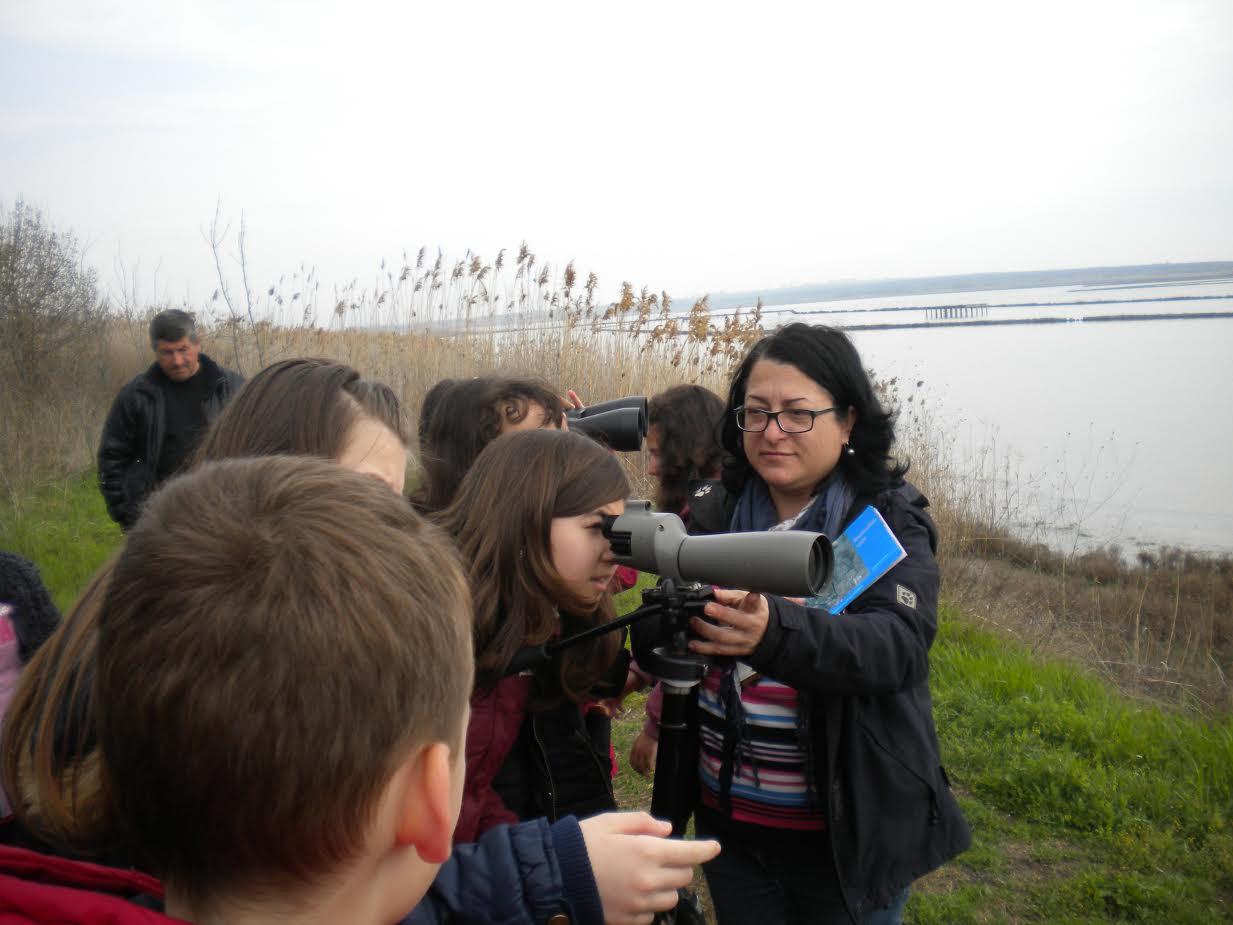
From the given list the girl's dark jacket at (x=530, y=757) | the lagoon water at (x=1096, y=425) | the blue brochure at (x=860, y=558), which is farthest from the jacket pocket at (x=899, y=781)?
the lagoon water at (x=1096, y=425)

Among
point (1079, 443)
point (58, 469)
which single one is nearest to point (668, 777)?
point (58, 469)

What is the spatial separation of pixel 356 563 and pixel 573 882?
0.53m

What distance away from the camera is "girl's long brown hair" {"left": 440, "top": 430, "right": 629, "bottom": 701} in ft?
5.69

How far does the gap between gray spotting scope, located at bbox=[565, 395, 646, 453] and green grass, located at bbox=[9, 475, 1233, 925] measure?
1.60 m

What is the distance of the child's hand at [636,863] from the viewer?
1023 mm

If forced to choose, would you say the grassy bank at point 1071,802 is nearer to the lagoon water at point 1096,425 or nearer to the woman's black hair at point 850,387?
the woman's black hair at point 850,387

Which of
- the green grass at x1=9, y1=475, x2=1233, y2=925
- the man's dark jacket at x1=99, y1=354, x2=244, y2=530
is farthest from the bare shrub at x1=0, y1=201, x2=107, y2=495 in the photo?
the green grass at x1=9, y1=475, x2=1233, y2=925

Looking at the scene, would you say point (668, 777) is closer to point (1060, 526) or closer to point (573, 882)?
point (573, 882)

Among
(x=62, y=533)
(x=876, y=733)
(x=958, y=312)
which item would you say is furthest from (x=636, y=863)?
(x=958, y=312)

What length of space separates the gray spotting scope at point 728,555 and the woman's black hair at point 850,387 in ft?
2.31

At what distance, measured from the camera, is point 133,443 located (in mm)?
4969

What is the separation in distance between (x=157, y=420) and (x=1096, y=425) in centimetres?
1097

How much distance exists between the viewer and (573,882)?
1.04 meters

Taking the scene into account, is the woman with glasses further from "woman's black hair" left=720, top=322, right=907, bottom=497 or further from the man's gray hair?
the man's gray hair
